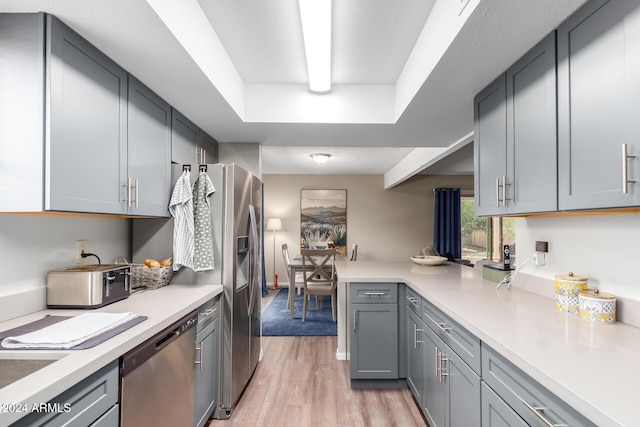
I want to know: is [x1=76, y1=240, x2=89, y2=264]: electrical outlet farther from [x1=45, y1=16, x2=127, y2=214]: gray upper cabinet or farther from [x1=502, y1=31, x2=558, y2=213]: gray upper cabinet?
[x1=502, y1=31, x2=558, y2=213]: gray upper cabinet

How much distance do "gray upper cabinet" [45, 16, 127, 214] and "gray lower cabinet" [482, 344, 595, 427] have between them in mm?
1815

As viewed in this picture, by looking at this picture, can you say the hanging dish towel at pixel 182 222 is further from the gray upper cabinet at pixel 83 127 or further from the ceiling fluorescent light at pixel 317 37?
the ceiling fluorescent light at pixel 317 37

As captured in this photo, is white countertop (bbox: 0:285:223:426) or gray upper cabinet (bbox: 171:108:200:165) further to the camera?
gray upper cabinet (bbox: 171:108:200:165)

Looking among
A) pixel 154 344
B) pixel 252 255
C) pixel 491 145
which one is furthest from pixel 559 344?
pixel 252 255

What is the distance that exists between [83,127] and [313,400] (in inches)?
91.2

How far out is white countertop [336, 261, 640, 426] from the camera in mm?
798

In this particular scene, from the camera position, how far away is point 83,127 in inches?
58.4

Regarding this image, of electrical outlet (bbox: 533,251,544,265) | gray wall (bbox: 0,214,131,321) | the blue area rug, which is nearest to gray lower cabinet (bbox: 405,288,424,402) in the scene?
electrical outlet (bbox: 533,251,544,265)

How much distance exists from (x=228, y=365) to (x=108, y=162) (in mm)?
1515

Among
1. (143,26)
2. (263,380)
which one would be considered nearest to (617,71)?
A: (143,26)

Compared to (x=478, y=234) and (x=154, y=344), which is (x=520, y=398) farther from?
(x=478, y=234)

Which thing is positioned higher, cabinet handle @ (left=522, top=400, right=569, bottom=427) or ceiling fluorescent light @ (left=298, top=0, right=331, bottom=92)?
ceiling fluorescent light @ (left=298, top=0, right=331, bottom=92)

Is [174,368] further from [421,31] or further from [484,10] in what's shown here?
[421,31]

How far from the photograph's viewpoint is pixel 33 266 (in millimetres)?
1606
